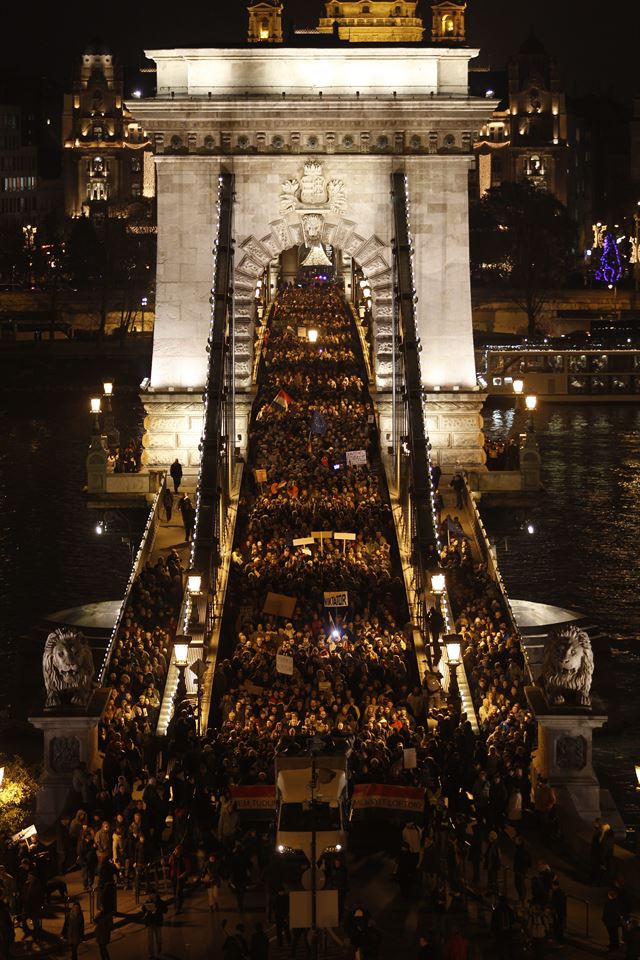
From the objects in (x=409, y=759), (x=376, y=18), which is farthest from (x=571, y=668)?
(x=376, y=18)

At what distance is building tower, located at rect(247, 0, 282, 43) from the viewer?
90750 mm

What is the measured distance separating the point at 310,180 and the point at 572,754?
33.5m

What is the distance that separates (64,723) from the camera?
37.3 metres

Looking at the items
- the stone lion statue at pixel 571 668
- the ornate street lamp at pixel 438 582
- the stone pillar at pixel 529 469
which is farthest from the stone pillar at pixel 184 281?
the stone lion statue at pixel 571 668

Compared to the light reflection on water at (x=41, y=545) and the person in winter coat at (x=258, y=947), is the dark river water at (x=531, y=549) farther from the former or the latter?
the person in winter coat at (x=258, y=947)

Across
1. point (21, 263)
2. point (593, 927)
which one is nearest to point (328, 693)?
point (593, 927)

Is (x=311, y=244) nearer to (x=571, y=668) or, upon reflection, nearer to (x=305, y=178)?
(x=305, y=178)

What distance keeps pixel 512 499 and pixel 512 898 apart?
37.7m

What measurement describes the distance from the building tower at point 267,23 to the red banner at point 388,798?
185 feet

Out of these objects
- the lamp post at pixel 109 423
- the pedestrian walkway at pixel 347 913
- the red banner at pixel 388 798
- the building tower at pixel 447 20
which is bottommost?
the pedestrian walkway at pixel 347 913

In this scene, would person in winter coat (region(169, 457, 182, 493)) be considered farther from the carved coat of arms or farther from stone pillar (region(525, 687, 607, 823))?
stone pillar (region(525, 687, 607, 823))

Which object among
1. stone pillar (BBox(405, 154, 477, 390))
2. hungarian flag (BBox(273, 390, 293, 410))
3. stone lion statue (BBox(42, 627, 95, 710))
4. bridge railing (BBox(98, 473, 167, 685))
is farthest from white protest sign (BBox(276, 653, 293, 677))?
hungarian flag (BBox(273, 390, 293, 410))

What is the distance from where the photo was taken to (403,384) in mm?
64312

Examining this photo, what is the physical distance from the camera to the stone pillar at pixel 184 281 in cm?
6769
